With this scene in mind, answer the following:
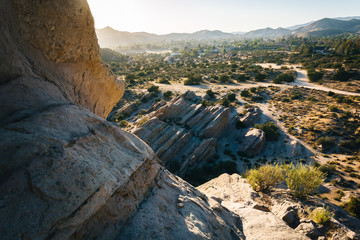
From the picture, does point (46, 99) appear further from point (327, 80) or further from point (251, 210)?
point (327, 80)

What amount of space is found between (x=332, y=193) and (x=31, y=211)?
99.1 feet

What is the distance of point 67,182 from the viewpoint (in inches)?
186

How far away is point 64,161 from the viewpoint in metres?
4.98

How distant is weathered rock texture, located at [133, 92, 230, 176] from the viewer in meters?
27.6

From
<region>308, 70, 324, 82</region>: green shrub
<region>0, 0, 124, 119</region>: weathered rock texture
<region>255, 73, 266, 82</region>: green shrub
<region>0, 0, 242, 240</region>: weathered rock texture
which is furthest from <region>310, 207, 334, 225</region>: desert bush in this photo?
<region>308, 70, 324, 82</region>: green shrub

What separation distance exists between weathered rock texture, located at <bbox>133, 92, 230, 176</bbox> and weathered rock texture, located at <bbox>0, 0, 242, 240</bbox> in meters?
17.7

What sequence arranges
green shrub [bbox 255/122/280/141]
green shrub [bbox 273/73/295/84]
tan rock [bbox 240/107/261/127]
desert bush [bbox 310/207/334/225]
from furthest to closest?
green shrub [bbox 273/73/295/84] < tan rock [bbox 240/107/261/127] < green shrub [bbox 255/122/280/141] < desert bush [bbox 310/207/334/225]

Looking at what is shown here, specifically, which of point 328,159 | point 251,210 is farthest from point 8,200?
A: point 328,159

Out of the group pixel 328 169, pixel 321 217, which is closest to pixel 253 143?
pixel 328 169

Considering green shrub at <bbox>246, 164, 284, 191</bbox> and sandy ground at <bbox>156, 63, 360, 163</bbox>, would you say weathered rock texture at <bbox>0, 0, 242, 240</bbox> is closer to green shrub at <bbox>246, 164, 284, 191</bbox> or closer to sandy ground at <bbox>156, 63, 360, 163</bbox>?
green shrub at <bbox>246, 164, 284, 191</bbox>

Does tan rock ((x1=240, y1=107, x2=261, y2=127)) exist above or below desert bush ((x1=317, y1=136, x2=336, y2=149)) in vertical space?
above

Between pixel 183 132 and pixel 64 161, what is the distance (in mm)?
26211

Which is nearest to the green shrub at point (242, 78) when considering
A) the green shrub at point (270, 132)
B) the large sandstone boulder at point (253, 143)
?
the green shrub at point (270, 132)

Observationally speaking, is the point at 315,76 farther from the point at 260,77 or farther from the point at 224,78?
the point at 224,78
